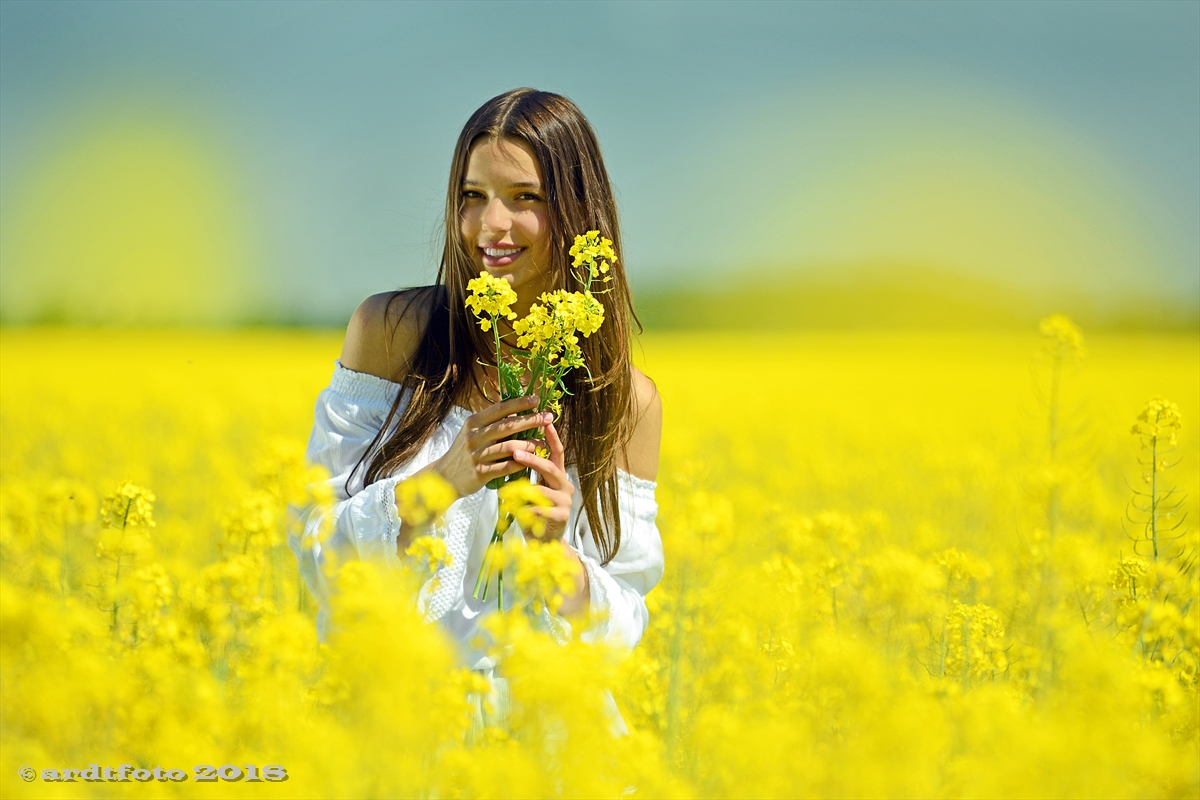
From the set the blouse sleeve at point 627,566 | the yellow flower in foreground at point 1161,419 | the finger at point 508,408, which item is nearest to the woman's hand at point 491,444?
the finger at point 508,408

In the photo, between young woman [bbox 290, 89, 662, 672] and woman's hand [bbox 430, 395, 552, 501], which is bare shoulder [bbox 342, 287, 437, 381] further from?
woman's hand [bbox 430, 395, 552, 501]

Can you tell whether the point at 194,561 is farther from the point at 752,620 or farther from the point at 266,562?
the point at 752,620

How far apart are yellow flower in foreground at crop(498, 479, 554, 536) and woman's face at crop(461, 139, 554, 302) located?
539mm

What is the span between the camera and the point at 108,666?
1.66 m

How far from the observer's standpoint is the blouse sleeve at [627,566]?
6.93 feet

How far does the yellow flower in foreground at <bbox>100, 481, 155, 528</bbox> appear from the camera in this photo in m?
1.97

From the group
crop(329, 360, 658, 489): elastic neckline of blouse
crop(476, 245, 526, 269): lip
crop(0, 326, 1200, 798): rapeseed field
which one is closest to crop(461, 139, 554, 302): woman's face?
crop(476, 245, 526, 269): lip

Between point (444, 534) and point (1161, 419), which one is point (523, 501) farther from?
point (1161, 419)

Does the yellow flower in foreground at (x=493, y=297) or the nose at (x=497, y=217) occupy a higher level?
the nose at (x=497, y=217)

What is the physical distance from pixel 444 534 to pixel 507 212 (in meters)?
0.67

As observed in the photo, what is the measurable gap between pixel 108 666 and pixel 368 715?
53 cm

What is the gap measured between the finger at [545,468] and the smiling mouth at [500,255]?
0.48 meters

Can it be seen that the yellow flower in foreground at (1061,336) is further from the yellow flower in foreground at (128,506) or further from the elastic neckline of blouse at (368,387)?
the yellow flower in foreground at (128,506)

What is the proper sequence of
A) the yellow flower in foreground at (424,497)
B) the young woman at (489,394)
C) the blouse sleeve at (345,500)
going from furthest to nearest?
1. the young woman at (489,394)
2. the blouse sleeve at (345,500)
3. the yellow flower in foreground at (424,497)
